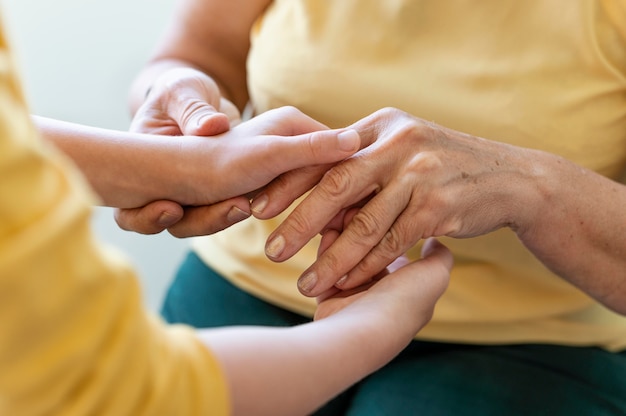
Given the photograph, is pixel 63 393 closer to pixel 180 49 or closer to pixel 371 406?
pixel 371 406

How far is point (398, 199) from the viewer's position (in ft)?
2.70

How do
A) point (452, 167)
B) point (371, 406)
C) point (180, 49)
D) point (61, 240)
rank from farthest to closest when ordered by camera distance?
point (180, 49)
point (371, 406)
point (452, 167)
point (61, 240)

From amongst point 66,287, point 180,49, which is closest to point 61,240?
point 66,287

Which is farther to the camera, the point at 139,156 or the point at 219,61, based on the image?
the point at 219,61

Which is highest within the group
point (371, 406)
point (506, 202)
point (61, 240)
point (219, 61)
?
point (61, 240)

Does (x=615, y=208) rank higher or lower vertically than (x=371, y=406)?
higher

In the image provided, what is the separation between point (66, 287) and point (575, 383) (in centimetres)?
76

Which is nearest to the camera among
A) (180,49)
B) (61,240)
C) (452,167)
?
(61,240)

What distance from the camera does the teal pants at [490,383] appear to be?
0.92m

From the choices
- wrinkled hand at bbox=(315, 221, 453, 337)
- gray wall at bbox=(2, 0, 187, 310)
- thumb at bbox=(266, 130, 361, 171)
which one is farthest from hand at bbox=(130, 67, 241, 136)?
gray wall at bbox=(2, 0, 187, 310)

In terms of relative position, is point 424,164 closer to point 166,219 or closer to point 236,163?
point 236,163

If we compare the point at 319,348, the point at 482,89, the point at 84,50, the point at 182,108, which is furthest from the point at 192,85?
the point at 84,50

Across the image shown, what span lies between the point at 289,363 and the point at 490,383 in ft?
1.58

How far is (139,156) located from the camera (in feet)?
2.86
